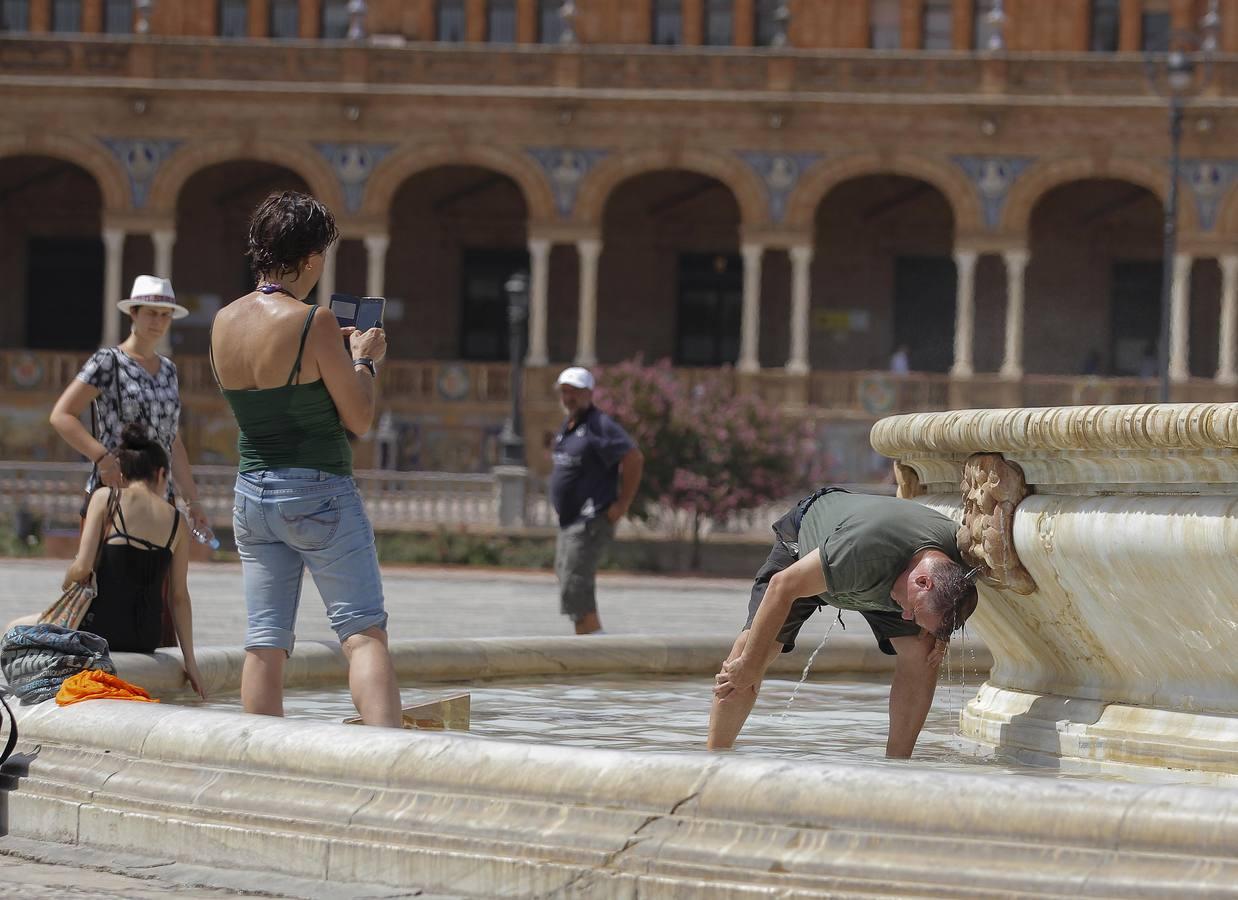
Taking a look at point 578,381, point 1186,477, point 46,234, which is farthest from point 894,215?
point 1186,477

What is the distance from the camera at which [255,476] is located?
5.11 metres

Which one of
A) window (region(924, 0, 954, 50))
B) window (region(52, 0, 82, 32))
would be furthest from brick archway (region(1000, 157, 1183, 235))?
window (region(52, 0, 82, 32))

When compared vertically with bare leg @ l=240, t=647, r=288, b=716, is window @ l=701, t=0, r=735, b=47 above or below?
above

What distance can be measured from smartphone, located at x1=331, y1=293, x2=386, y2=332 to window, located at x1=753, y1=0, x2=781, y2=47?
29330 mm

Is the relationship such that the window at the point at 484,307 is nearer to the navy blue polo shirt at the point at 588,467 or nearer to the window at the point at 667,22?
the window at the point at 667,22

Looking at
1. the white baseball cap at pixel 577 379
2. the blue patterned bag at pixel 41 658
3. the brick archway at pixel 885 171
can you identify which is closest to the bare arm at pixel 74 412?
the blue patterned bag at pixel 41 658

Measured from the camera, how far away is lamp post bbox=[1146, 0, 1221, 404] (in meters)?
22.5

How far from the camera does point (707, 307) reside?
3597 cm

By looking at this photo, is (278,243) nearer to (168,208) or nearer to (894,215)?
(168,208)

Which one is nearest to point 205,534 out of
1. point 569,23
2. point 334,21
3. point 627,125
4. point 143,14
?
point 627,125

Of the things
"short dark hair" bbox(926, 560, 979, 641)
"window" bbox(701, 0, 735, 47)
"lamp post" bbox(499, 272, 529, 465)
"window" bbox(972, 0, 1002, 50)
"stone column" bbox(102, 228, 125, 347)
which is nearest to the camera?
"short dark hair" bbox(926, 560, 979, 641)

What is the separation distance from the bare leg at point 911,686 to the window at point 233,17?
3015 cm

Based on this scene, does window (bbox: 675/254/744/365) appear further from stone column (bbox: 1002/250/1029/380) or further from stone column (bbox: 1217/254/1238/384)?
stone column (bbox: 1217/254/1238/384)

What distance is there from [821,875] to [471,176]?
31.8m
